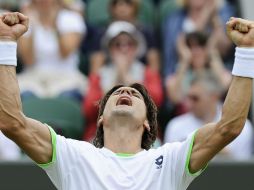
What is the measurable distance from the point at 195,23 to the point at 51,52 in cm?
169

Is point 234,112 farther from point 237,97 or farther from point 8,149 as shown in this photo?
point 8,149

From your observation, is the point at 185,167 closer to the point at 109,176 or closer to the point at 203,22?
the point at 109,176

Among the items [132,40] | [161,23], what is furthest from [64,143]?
[161,23]

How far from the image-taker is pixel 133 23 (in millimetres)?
10867

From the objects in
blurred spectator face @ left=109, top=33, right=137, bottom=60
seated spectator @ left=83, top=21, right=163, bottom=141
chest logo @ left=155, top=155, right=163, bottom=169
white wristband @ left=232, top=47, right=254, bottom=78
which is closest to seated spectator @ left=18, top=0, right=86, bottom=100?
seated spectator @ left=83, top=21, right=163, bottom=141

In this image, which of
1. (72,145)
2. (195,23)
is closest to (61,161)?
(72,145)

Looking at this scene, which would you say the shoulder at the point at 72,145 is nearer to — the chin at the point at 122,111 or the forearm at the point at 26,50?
the chin at the point at 122,111

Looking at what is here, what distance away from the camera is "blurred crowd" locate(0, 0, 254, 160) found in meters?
9.70

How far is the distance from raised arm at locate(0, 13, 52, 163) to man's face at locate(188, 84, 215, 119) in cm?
421

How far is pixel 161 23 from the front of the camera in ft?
36.6

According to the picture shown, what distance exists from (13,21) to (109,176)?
1.06 metres

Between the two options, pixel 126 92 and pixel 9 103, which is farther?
pixel 126 92

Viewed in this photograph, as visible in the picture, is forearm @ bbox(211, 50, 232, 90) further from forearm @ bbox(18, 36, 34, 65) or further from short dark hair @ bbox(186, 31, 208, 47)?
forearm @ bbox(18, 36, 34, 65)

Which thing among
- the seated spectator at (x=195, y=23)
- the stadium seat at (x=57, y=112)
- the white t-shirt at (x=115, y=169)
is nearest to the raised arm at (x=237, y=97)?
the white t-shirt at (x=115, y=169)
